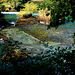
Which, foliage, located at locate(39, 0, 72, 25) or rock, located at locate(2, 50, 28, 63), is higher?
foliage, located at locate(39, 0, 72, 25)

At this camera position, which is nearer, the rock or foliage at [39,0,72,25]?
foliage at [39,0,72,25]

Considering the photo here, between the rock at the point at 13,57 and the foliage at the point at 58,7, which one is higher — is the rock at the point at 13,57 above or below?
below

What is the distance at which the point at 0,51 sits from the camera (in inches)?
356

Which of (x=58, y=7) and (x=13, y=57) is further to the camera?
(x=13, y=57)

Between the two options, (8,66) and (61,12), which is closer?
(61,12)

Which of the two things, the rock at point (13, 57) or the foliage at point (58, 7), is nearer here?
the foliage at point (58, 7)

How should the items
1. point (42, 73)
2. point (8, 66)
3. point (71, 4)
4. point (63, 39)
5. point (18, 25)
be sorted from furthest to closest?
point (18, 25) < point (63, 39) < point (8, 66) < point (42, 73) < point (71, 4)

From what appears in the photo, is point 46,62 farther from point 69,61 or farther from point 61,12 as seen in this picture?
point 61,12

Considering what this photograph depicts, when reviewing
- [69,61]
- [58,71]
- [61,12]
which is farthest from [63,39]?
[61,12]

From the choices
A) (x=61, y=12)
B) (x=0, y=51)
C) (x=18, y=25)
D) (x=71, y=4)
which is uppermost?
(x=71, y=4)

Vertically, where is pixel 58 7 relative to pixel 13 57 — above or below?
above

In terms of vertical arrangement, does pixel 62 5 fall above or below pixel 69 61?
above

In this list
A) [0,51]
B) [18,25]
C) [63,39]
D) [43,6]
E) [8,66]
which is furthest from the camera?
[18,25]

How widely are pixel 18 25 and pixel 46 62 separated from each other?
46.0ft
